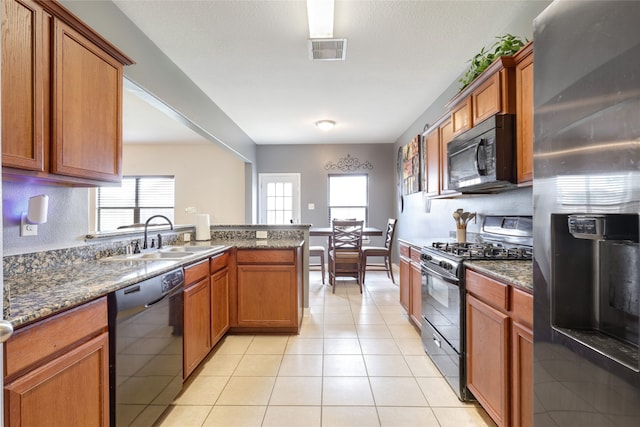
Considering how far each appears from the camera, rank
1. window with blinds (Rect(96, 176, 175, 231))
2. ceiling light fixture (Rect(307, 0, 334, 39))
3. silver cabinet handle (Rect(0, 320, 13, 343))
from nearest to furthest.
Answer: silver cabinet handle (Rect(0, 320, 13, 343)) → ceiling light fixture (Rect(307, 0, 334, 39)) → window with blinds (Rect(96, 176, 175, 231))

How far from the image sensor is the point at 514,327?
143 cm

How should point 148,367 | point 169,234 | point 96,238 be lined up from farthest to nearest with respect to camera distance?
point 169,234 → point 96,238 → point 148,367

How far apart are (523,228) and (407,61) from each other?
177cm

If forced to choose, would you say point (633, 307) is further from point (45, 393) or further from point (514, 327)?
point (45, 393)

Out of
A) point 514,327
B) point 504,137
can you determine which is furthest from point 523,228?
point 514,327

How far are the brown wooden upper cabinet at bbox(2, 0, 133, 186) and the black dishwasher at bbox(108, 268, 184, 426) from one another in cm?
65

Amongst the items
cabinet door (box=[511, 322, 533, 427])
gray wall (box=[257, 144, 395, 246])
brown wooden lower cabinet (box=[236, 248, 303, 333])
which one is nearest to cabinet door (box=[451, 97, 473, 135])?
cabinet door (box=[511, 322, 533, 427])

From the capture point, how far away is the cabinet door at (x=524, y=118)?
1722 mm

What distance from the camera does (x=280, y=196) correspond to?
21.1 ft

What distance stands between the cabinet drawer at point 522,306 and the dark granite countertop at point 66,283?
1.73 metres

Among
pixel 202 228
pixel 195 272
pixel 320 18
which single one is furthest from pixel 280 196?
pixel 320 18

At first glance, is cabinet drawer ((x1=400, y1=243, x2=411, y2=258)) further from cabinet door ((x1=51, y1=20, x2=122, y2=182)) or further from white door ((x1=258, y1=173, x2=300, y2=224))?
white door ((x1=258, y1=173, x2=300, y2=224))

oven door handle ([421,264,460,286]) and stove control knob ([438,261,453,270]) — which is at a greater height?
stove control knob ([438,261,453,270])

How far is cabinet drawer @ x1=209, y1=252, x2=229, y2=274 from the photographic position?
2479mm
